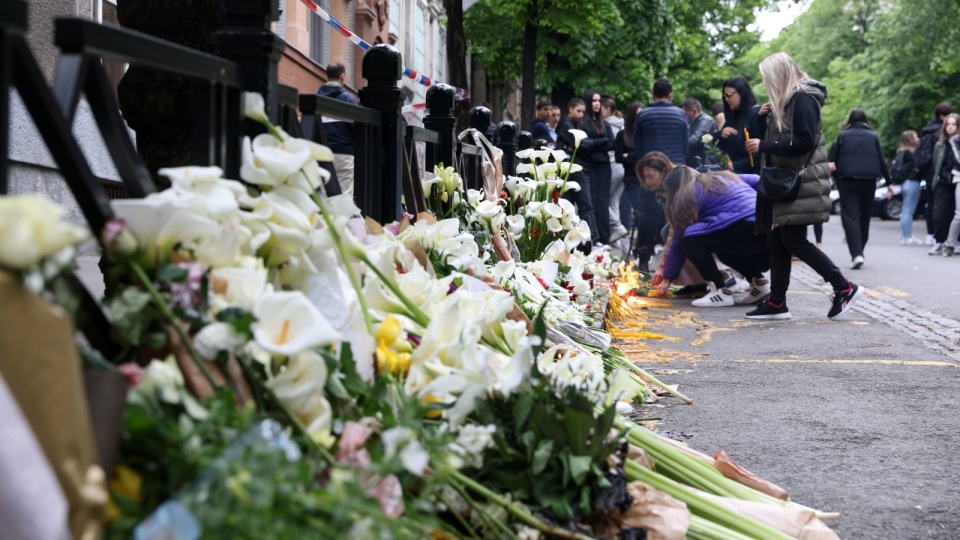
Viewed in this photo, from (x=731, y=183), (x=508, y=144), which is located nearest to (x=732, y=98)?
(x=731, y=183)

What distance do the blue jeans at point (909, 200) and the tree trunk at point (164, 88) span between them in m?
17.7

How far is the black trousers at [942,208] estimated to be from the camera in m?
16.5

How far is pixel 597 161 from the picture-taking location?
516 inches

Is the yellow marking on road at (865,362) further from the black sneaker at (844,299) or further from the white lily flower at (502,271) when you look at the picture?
the white lily flower at (502,271)

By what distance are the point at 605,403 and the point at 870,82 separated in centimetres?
3779

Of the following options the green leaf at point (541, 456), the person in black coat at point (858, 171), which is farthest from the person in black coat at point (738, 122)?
the green leaf at point (541, 456)

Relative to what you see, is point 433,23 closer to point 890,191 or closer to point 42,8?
point 890,191

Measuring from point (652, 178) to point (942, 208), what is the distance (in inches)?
317

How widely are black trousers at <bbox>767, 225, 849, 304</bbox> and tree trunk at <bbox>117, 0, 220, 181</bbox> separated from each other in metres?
5.58

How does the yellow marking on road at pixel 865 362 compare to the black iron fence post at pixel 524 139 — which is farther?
the black iron fence post at pixel 524 139

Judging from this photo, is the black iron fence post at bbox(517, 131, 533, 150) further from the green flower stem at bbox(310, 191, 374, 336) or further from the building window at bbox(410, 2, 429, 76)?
the building window at bbox(410, 2, 429, 76)

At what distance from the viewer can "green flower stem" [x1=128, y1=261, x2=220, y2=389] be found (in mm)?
1634

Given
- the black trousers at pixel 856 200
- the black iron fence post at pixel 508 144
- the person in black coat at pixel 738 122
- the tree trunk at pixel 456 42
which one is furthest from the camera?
the black trousers at pixel 856 200

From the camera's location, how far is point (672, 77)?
32.7m
